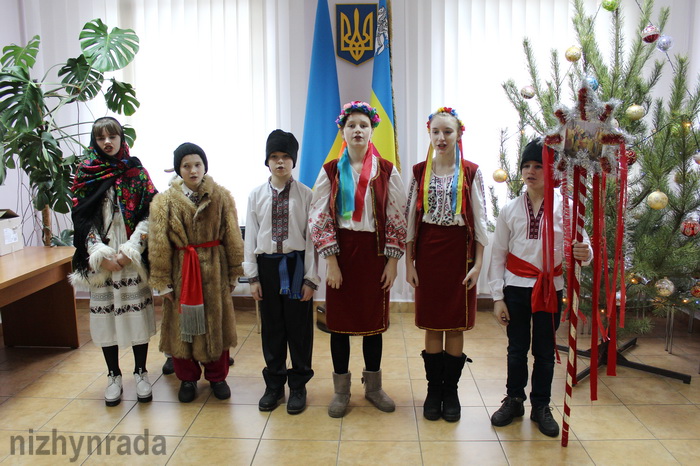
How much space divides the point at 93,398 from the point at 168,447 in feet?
2.53

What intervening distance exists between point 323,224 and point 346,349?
665 millimetres

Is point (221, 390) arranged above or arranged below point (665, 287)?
below

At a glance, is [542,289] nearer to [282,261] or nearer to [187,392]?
[282,261]

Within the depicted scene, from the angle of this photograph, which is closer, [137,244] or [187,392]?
[137,244]

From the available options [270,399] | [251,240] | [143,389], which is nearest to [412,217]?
[251,240]

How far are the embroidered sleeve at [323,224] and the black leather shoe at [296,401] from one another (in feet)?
2.55

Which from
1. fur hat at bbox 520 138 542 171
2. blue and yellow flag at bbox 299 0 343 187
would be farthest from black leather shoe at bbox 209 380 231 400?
fur hat at bbox 520 138 542 171

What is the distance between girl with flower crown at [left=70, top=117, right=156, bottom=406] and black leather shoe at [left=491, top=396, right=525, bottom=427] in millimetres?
1813

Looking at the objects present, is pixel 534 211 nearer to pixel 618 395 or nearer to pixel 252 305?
pixel 618 395

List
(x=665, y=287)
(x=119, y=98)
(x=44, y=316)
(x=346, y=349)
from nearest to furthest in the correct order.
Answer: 1. (x=346, y=349)
2. (x=665, y=287)
3. (x=44, y=316)
4. (x=119, y=98)

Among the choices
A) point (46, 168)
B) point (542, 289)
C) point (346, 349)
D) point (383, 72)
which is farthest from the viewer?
point (383, 72)

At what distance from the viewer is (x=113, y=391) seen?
2.85m

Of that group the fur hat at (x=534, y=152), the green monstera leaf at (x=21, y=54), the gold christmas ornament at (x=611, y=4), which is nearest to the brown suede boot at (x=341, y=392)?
the fur hat at (x=534, y=152)

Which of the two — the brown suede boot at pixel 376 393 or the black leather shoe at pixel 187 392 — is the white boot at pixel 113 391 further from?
the brown suede boot at pixel 376 393
